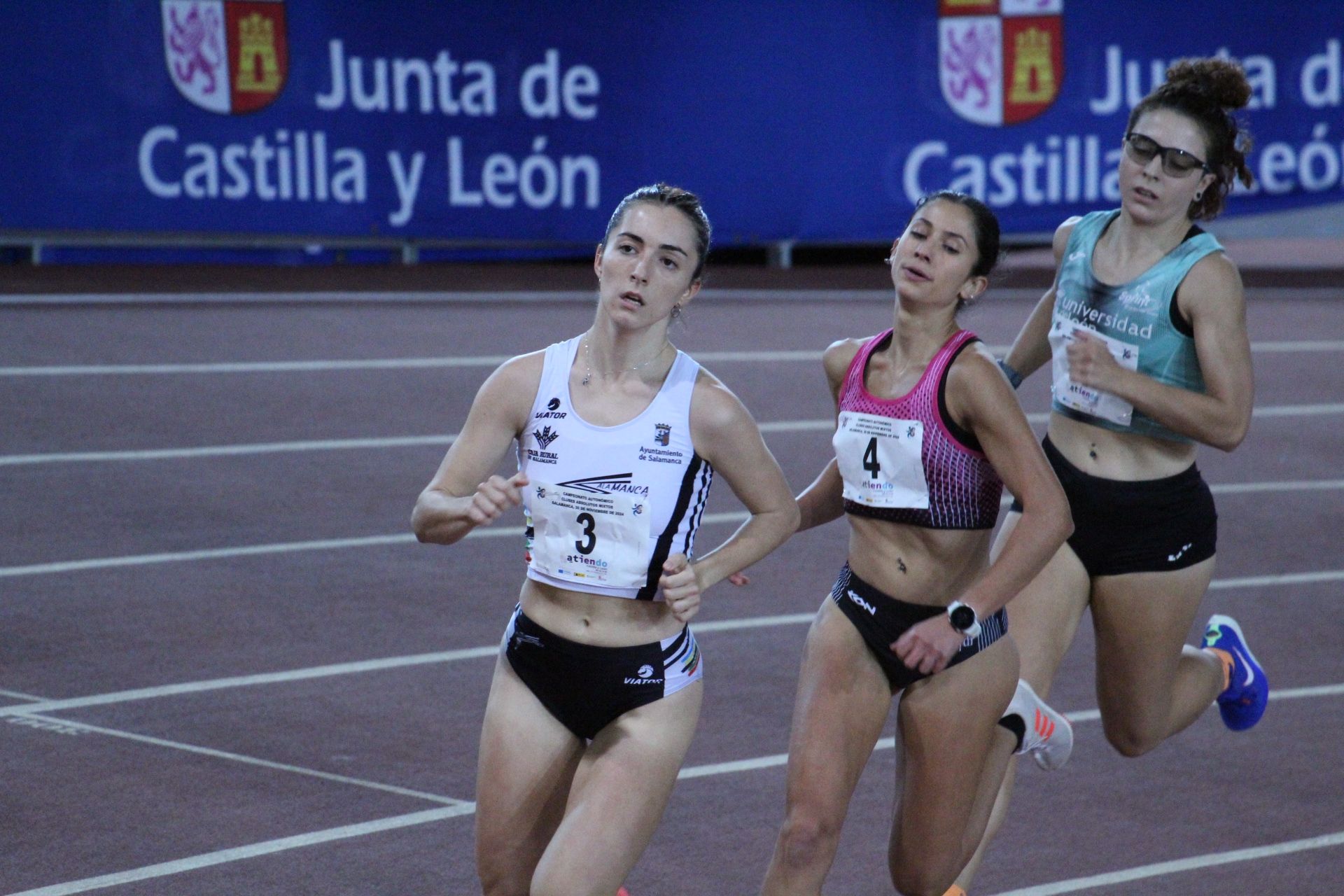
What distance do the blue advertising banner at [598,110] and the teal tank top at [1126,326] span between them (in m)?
10.0

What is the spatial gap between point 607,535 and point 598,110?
451 inches

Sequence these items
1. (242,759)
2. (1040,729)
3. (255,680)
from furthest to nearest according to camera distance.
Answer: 1. (255,680)
2. (242,759)
3. (1040,729)

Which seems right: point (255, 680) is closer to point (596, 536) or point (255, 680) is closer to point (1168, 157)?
Answer: point (596, 536)

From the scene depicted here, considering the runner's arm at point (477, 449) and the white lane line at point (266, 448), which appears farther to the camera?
the white lane line at point (266, 448)

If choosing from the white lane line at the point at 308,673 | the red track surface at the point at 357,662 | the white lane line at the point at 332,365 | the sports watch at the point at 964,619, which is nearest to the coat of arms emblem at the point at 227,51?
the red track surface at the point at 357,662

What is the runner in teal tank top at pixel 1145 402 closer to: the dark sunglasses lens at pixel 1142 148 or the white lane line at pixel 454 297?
the dark sunglasses lens at pixel 1142 148

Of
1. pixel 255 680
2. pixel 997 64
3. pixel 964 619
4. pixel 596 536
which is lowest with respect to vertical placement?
pixel 255 680

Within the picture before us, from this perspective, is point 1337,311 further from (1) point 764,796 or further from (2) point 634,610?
(2) point 634,610

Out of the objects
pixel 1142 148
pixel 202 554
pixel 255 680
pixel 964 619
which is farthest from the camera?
pixel 202 554

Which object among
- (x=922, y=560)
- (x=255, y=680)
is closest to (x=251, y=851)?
(x=255, y=680)

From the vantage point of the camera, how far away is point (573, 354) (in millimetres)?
3895

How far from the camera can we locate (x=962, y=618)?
12.2 feet

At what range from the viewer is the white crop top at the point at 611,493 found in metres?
3.73

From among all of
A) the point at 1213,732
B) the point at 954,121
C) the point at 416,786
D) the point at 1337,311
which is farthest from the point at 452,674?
the point at 1337,311
